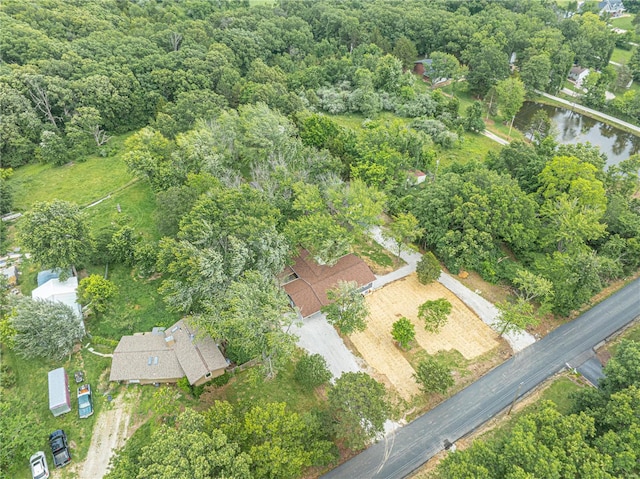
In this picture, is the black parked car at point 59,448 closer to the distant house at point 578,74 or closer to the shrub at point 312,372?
the shrub at point 312,372

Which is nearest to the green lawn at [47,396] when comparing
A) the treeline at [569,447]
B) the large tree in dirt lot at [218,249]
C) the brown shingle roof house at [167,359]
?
the brown shingle roof house at [167,359]

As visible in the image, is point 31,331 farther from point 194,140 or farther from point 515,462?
point 515,462

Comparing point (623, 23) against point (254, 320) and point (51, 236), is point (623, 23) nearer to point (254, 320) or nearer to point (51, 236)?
point (254, 320)

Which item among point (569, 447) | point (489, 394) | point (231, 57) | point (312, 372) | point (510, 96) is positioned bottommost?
point (489, 394)

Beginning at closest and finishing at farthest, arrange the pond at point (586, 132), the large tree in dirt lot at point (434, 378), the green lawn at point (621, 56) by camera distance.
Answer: the large tree in dirt lot at point (434, 378), the pond at point (586, 132), the green lawn at point (621, 56)

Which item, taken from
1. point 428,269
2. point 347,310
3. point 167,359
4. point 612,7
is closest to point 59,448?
point 167,359

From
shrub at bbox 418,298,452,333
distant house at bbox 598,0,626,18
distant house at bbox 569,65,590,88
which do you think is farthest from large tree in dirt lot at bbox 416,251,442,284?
distant house at bbox 598,0,626,18
